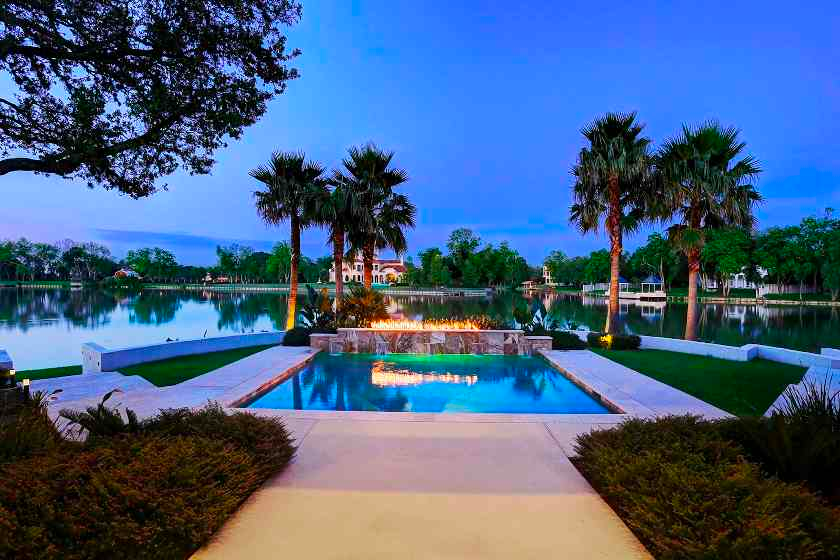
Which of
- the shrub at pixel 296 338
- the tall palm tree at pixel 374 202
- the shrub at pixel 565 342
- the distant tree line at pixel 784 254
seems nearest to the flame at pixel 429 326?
the shrub at pixel 296 338

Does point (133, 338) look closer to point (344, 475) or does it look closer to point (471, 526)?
point (344, 475)

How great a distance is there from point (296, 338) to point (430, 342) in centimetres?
394

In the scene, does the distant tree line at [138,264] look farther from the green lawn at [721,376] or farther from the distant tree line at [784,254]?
the green lawn at [721,376]

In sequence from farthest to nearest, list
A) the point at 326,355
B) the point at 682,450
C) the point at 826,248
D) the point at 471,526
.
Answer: the point at 826,248 < the point at 326,355 < the point at 682,450 < the point at 471,526

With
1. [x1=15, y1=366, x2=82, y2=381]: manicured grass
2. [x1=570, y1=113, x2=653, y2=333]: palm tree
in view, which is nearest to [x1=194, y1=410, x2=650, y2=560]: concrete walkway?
[x1=15, y1=366, x2=82, y2=381]: manicured grass

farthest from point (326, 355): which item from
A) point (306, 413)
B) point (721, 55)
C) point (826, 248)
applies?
point (826, 248)

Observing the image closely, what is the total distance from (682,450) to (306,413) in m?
4.58

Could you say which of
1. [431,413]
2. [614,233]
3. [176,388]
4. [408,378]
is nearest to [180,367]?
[176,388]

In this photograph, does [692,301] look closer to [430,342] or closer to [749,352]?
[749,352]

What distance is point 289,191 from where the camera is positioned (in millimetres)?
15188

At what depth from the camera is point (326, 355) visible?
12484mm

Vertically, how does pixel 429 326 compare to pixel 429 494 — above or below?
above

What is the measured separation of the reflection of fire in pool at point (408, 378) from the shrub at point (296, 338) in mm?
3468

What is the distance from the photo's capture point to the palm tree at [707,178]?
13.1 metres
